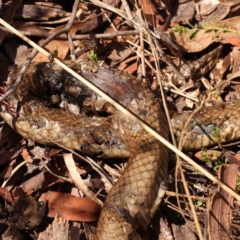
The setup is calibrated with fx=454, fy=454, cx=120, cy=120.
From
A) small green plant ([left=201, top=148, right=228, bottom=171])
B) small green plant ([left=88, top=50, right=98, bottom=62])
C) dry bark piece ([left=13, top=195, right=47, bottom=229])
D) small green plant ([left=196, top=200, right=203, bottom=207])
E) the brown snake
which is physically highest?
small green plant ([left=88, top=50, right=98, bottom=62])

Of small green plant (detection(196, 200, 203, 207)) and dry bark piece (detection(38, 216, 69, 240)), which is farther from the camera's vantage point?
small green plant (detection(196, 200, 203, 207))

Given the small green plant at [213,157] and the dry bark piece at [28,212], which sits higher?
the dry bark piece at [28,212]

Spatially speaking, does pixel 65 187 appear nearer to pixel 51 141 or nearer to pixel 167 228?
pixel 51 141

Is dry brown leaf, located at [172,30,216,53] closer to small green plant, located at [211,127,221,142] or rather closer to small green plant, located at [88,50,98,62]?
small green plant, located at [88,50,98,62]

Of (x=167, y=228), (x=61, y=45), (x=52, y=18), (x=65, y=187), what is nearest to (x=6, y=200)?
(x=65, y=187)

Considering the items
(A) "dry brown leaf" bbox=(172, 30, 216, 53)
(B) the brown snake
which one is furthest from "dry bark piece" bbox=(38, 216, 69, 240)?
(A) "dry brown leaf" bbox=(172, 30, 216, 53)

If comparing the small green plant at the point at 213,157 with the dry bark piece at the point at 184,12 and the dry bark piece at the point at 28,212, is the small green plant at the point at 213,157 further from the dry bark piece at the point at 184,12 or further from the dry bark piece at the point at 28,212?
the dry bark piece at the point at 184,12

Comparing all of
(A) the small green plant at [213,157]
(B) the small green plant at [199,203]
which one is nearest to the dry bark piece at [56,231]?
(B) the small green plant at [199,203]
